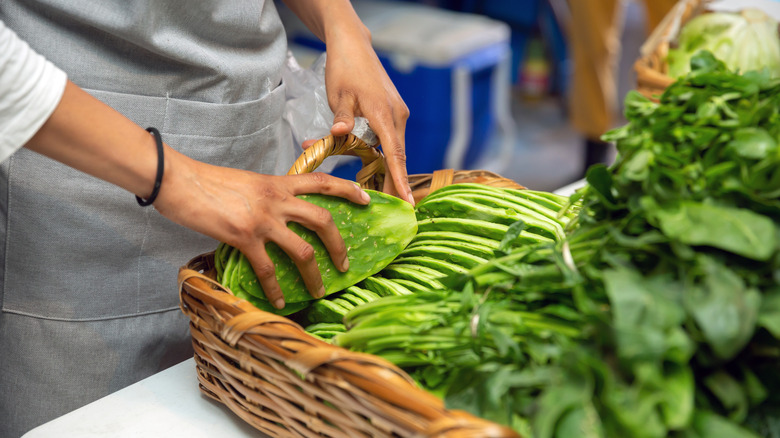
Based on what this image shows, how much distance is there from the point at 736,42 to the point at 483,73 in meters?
1.42

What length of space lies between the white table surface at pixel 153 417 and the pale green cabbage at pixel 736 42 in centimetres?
131

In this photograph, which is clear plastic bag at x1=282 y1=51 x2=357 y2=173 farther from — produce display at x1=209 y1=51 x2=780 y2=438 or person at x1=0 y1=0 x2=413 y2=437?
produce display at x1=209 y1=51 x2=780 y2=438

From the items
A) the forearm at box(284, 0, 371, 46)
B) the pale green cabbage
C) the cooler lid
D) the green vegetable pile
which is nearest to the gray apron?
the forearm at box(284, 0, 371, 46)

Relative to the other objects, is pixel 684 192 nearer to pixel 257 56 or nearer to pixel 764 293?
pixel 764 293

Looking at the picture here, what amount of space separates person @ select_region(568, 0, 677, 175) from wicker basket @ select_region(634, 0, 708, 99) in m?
1.08

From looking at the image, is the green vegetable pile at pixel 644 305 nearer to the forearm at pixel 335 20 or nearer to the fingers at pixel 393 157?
the fingers at pixel 393 157

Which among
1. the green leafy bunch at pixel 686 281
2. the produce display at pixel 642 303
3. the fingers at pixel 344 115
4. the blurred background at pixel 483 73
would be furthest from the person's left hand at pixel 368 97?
the blurred background at pixel 483 73

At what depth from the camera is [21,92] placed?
628 millimetres

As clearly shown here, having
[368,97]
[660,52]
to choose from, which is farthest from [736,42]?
[368,97]

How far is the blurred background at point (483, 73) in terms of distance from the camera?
2602 millimetres

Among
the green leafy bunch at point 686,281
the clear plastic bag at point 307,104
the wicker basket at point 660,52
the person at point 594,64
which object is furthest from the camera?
the person at point 594,64

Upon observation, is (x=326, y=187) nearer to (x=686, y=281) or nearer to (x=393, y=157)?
(x=393, y=157)

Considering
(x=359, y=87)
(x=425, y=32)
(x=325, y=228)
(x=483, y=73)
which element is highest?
(x=359, y=87)

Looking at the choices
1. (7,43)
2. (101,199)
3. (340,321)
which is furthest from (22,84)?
(340,321)
